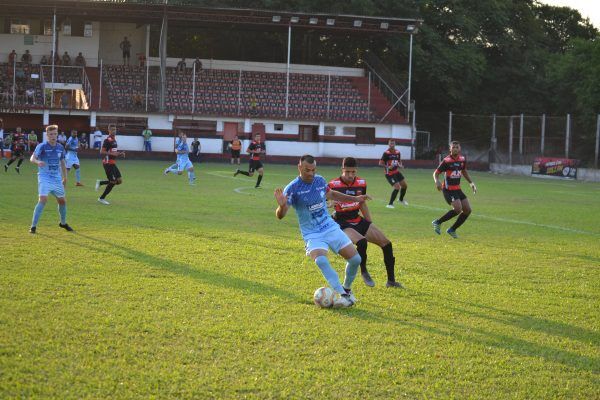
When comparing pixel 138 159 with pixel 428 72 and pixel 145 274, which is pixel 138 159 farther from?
pixel 145 274

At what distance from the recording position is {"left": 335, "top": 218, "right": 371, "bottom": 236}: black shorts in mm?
11000

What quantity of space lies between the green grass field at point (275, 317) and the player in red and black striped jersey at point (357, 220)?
0.35 m

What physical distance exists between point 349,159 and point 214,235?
18.5 ft

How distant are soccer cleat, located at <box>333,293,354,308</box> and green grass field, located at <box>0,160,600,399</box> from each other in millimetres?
72

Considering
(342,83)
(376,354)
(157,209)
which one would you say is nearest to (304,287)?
(376,354)

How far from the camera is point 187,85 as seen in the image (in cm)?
5400

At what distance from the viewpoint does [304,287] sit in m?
10.5

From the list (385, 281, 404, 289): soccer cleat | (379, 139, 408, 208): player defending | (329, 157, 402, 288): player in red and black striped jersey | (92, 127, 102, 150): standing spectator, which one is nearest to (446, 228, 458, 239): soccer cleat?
(329, 157, 402, 288): player in red and black striped jersey

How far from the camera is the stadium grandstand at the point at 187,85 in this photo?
165 ft

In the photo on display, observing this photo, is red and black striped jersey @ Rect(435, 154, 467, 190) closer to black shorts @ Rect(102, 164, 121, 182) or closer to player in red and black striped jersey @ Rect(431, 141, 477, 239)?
player in red and black striped jersey @ Rect(431, 141, 477, 239)

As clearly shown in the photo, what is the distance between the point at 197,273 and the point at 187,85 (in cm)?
4404

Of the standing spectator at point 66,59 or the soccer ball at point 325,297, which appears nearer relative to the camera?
the soccer ball at point 325,297

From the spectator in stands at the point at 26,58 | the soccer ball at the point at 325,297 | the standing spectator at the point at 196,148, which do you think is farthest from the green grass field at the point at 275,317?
the spectator in stands at the point at 26,58

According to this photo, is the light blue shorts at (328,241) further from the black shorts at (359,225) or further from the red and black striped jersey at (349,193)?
the black shorts at (359,225)
